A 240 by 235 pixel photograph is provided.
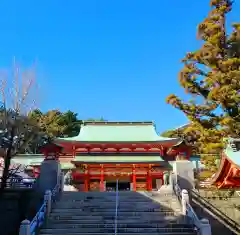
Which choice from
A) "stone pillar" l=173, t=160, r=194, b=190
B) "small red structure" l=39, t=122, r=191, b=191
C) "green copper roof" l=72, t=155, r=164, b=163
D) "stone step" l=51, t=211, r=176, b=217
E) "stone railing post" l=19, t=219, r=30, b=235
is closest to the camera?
"stone railing post" l=19, t=219, r=30, b=235

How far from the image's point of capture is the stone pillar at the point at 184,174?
1522 centimetres

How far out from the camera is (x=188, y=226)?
10930mm

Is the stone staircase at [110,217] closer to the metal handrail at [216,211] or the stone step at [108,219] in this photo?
the stone step at [108,219]

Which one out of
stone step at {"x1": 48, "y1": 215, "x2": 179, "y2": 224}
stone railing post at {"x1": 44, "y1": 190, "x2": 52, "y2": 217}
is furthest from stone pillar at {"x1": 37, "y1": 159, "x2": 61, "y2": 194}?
stone step at {"x1": 48, "y1": 215, "x2": 179, "y2": 224}

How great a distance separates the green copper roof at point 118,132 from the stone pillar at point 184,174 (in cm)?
480

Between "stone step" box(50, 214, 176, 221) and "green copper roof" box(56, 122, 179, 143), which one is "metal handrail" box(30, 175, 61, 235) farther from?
"green copper roof" box(56, 122, 179, 143)

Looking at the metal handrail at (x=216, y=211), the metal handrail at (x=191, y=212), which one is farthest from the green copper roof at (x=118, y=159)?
the metal handrail at (x=216, y=211)

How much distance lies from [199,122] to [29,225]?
484 inches

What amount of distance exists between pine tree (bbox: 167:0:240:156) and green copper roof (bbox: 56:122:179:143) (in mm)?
2793

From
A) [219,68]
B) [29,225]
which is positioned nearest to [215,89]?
[219,68]

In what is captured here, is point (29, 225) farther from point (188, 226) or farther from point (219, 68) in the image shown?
point (219, 68)

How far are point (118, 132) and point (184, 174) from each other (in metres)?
9.29

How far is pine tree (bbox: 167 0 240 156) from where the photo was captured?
674 inches

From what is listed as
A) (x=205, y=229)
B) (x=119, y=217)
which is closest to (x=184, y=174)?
(x=119, y=217)
